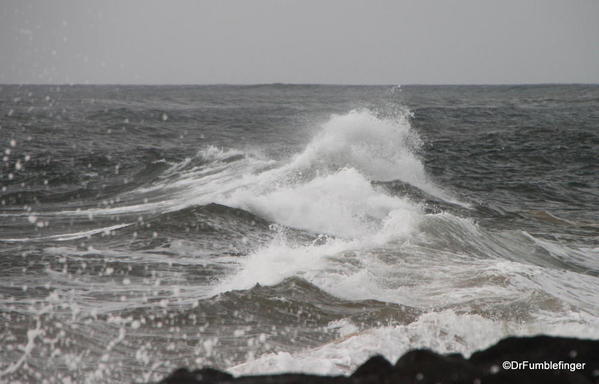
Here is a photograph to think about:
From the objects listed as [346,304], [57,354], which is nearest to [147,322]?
[57,354]

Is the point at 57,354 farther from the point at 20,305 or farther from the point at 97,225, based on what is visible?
the point at 97,225

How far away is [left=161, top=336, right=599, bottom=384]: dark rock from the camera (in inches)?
89.1

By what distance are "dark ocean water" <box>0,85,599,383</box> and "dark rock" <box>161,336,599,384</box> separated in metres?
1.29

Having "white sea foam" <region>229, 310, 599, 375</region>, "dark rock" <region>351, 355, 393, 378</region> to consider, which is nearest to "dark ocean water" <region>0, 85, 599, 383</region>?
"white sea foam" <region>229, 310, 599, 375</region>

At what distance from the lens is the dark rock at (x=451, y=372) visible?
89.1 inches

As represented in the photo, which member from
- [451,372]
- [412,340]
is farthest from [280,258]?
[451,372]

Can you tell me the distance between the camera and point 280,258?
21.7 feet

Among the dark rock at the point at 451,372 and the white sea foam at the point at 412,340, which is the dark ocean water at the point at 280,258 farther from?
the dark rock at the point at 451,372

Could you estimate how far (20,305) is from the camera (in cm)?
528

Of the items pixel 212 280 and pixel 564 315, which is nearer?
pixel 564 315

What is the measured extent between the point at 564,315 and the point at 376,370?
10.6 ft

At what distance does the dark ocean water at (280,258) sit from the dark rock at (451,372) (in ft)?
4.23

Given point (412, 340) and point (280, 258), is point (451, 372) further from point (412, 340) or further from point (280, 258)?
point (280, 258)

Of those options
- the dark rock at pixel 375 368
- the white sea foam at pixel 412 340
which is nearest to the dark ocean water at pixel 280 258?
the white sea foam at pixel 412 340
